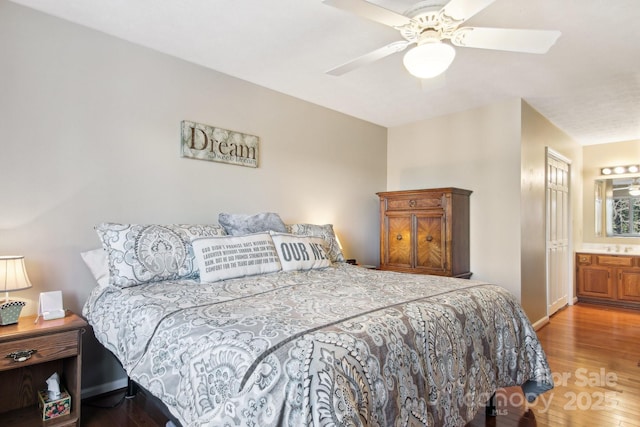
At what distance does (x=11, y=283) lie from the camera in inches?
71.9

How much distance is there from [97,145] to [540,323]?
4.61 m

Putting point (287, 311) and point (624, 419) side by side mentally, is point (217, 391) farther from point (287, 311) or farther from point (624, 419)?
point (624, 419)

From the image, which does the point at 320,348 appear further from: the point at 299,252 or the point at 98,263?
the point at 98,263

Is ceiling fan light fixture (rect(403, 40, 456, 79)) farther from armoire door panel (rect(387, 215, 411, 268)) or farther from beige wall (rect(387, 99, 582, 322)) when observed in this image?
armoire door panel (rect(387, 215, 411, 268))

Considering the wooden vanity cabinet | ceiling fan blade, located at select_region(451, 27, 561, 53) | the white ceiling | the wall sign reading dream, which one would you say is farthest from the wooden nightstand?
the wooden vanity cabinet

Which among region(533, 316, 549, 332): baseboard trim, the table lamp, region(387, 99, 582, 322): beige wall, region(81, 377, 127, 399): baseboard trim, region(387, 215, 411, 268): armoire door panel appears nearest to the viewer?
the table lamp

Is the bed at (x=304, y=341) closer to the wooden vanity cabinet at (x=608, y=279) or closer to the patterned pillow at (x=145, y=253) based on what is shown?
the patterned pillow at (x=145, y=253)

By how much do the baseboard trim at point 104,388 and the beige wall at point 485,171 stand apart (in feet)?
11.3

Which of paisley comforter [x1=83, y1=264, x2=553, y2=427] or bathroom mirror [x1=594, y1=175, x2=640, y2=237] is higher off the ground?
bathroom mirror [x1=594, y1=175, x2=640, y2=237]

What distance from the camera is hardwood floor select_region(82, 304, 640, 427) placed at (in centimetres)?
203

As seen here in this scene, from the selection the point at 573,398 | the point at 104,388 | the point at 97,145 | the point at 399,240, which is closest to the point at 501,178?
the point at 399,240

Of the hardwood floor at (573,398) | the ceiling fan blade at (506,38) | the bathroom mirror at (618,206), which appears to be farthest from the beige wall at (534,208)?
the ceiling fan blade at (506,38)

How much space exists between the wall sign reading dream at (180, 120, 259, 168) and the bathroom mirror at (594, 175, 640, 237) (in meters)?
5.49

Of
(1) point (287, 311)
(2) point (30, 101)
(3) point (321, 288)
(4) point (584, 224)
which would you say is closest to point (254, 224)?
(3) point (321, 288)
